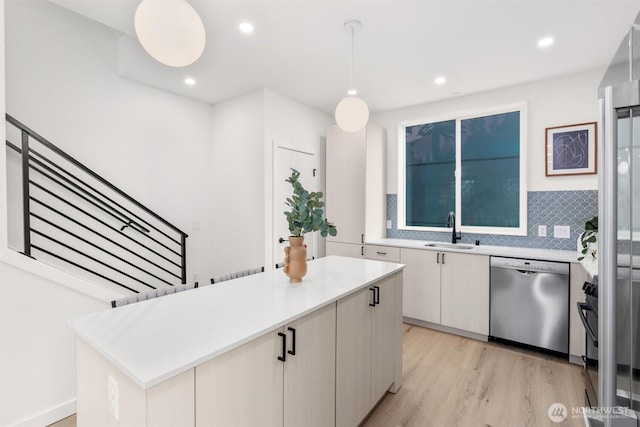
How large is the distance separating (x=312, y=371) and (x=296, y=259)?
24.8 inches

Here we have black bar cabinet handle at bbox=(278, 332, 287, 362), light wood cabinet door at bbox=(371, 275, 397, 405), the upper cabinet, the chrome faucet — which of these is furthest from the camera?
the upper cabinet

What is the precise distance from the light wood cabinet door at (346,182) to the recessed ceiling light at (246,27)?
6.29ft

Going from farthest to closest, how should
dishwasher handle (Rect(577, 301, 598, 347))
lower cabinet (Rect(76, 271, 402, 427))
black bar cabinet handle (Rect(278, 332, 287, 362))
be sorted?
dishwasher handle (Rect(577, 301, 598, 347))
black bar cabinet handle (Rect(278, 332, 287, 362))
lower cabinet (Rect(76, 271, 402, 427))

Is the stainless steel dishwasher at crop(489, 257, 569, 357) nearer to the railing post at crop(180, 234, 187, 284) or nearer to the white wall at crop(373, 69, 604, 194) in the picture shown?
the white wall at crop(373, 69, 604, 194)

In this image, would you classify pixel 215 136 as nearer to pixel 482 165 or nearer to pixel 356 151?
pixel 356 151

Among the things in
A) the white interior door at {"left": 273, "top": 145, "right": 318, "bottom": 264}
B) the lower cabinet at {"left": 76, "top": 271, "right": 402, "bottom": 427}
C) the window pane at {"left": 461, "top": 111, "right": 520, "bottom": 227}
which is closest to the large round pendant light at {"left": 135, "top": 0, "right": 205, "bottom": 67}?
the lower cabinet at {"left": 76, "top": 271, "right": 402, "bottom": 427}

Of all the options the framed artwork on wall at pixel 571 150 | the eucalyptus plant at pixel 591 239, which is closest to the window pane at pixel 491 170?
the framed artwork on wall at pixel 571 150

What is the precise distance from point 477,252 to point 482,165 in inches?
50.2

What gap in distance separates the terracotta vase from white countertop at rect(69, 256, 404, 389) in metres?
0.07

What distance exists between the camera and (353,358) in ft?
5.62

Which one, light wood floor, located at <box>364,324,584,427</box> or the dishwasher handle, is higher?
the dishwasher handle

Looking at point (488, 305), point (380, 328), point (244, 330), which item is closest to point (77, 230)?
point (244, 330)

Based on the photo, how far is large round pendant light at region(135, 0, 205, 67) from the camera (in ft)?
4.71

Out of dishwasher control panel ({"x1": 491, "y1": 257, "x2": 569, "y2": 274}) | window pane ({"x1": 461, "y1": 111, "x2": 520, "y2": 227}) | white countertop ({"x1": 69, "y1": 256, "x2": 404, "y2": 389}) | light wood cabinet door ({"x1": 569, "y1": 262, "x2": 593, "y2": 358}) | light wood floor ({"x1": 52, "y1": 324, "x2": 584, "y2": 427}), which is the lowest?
light wood floor ({"x1": 52, "y1": 324, "x2": 584, "y2": 427})
